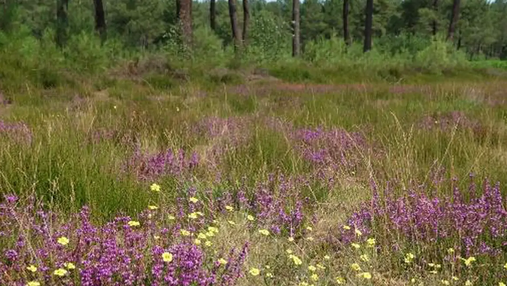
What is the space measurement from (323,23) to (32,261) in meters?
74.4

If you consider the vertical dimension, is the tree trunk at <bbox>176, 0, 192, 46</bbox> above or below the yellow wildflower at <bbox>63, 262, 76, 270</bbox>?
above

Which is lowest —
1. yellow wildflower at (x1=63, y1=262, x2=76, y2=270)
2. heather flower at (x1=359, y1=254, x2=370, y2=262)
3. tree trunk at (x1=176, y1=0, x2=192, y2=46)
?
heather flower at (x1=359, y1=254, x2=370, y2=262)

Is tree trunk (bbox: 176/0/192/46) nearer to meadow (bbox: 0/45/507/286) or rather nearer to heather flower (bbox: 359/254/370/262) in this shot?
meadow (bbox: 0/45/507/286)

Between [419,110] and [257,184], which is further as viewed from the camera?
[419,110]

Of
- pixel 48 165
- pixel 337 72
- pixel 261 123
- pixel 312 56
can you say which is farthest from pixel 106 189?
pixel 312 56

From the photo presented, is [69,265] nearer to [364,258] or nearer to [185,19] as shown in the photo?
[364,258]

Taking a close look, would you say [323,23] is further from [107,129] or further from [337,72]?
[107,129]

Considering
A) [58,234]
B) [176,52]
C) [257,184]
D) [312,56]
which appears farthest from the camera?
[312,56]

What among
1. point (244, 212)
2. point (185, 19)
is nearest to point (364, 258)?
point (244, 212)

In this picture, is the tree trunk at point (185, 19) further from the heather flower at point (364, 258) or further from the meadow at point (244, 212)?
the heather flower at point (364, 258)

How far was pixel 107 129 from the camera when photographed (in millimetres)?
5902

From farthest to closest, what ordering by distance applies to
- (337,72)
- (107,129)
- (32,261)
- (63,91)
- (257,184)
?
(337,72), (63,91), (107,129), (257,184), (32,261)

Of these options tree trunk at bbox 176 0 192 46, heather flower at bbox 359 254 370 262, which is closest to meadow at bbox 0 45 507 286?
heather flower at bbox 359 254 370 262

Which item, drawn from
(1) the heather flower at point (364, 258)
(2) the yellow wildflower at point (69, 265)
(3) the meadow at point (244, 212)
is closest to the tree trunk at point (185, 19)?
(3) the meadow at point (244, 212)
